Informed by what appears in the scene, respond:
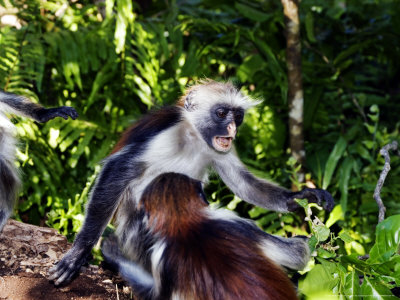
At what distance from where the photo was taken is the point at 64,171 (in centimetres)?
595

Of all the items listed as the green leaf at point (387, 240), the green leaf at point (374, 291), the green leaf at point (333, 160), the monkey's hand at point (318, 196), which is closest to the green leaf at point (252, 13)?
the green leaf at point (333, 160)

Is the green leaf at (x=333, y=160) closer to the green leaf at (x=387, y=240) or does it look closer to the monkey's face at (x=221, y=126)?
the monkey's face at (x=221, y=126)

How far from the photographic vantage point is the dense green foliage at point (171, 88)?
18.3 ft

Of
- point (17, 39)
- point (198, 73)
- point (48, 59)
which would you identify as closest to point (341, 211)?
point (198, 73)

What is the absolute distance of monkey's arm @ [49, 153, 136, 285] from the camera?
3.78m

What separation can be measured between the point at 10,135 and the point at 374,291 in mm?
2895

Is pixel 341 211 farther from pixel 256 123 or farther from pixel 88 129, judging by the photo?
pixel 88 129

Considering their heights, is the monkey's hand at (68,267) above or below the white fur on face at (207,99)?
below

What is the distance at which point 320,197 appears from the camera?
4.21 m

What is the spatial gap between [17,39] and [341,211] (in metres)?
3.72

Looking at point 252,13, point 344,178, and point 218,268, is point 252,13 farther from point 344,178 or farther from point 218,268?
point 218,268

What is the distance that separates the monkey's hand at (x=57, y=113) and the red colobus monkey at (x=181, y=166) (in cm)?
42

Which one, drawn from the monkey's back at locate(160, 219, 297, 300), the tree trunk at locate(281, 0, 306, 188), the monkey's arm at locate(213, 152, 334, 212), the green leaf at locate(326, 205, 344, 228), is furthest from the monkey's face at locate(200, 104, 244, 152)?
the tree trunk at locate(281, 0, 306, 188)

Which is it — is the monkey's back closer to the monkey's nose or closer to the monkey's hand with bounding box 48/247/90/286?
the monkey's hand with bounding box 48/247/90/286
